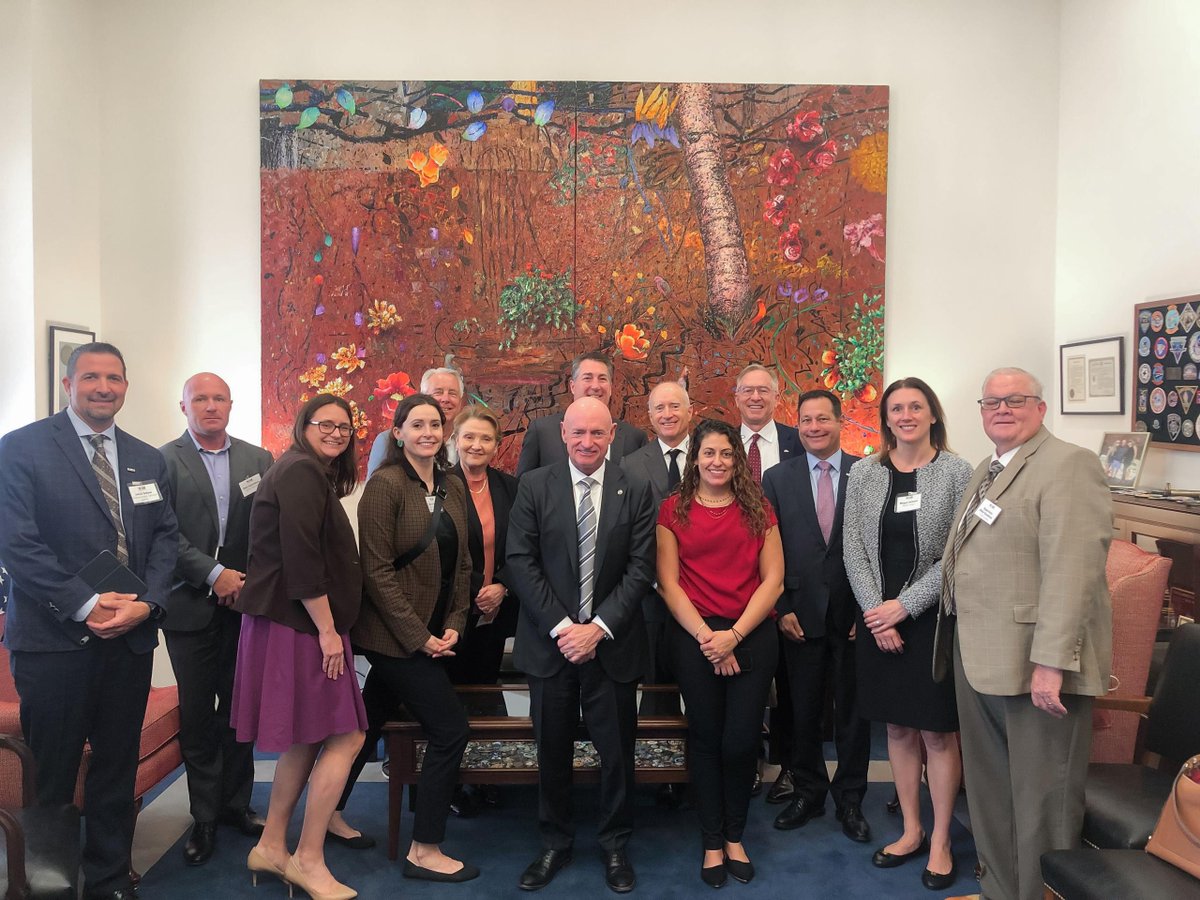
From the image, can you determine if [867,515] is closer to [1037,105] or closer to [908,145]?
[908,145]

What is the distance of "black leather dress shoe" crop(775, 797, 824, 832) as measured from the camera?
3.49 metres

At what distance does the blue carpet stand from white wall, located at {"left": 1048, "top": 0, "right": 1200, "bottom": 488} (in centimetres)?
247

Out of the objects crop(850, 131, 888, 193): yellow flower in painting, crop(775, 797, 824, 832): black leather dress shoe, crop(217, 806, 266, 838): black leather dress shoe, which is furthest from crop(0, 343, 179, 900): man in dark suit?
crop(850, 131, 888, 193): yellow flower in painting

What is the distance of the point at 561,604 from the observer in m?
3.02

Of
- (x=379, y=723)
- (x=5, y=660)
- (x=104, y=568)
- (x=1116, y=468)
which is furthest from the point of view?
(x=1116, y=468)

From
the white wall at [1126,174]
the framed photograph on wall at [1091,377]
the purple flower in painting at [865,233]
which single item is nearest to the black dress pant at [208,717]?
the purple flower in painting at [865,233]

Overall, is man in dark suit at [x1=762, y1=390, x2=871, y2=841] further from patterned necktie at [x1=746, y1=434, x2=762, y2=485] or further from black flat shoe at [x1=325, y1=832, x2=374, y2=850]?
black flat shoe at [x1=325, y1=832, x2=374, y2=850]

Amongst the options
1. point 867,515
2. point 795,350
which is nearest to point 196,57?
point 795,350

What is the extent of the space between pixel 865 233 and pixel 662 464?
2316 mm

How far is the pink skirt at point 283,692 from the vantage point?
2.85 m

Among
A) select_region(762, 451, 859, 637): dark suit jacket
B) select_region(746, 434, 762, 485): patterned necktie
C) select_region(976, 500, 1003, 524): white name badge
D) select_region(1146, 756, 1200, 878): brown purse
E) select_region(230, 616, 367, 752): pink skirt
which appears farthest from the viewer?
select_region(746, 434, 762, 485): patterned necktie

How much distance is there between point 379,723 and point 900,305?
13.0 ft

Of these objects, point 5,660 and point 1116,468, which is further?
point 1116,468

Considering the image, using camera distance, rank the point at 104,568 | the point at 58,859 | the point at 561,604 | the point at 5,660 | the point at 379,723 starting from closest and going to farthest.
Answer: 1. the point at 58,859
2. the point at 104,568
3. the point at 561,604
4. the point at 379,723
5. the point at 5,660
